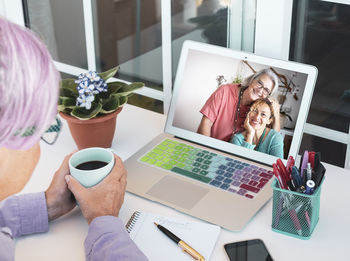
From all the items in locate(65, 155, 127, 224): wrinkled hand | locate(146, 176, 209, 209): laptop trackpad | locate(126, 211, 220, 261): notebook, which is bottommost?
locate(126, 211, 220, 261): notebook

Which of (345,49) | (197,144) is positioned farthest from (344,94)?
(197,144)

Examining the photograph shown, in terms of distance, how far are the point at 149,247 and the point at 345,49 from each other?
2.25 ft

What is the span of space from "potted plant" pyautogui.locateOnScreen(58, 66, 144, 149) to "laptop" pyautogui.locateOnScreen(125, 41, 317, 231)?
0.11m

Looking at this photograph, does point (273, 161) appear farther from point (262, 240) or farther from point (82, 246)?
point (82, 246)

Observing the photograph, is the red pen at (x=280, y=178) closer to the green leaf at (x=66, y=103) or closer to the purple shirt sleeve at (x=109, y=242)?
the purple shirt sleeve at (x=109, y=242)

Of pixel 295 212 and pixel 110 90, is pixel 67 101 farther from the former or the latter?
pixel 295 212

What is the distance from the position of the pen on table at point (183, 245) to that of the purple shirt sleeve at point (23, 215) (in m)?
0.25

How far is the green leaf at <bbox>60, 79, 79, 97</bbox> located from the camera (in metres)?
1.35

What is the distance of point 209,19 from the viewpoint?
1.47m

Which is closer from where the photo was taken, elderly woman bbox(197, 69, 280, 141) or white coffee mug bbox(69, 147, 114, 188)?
white coffee mug bbox(69, 147, 114, 188)

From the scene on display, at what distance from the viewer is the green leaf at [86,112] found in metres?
1.29

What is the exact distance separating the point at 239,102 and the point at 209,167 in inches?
7.1

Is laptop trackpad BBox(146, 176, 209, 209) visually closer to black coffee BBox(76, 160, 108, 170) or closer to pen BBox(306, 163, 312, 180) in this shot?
black coffee BBox(76, 160, 108, 170)

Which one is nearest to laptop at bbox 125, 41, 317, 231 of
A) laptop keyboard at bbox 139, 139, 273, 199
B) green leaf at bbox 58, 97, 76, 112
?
laptop keyboard at bbox 139, 139, 273, 199
